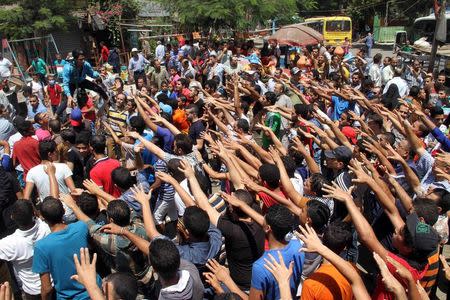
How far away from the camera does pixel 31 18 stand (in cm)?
2003

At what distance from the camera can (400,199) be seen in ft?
13.4

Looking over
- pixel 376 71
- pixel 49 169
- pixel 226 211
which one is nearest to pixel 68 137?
pixel 49 169

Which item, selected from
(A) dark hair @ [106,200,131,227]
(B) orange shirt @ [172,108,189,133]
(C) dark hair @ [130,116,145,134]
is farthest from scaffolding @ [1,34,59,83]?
(A) dark hair @ [106,200,131,227]

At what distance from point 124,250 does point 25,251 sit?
2.97 ft

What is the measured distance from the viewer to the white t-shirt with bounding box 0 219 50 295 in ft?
12.1

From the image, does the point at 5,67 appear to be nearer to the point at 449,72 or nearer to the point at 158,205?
the point at 158,205

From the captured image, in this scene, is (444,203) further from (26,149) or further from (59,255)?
(26,149)

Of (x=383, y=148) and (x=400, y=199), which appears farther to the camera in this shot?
(x=383, y=148)

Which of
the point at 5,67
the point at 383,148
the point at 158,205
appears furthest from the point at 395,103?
the point at 5,67

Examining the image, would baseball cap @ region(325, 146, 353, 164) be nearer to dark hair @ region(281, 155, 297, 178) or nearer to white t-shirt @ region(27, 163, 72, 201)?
dark hair @ region(281, 155, 297, 178)

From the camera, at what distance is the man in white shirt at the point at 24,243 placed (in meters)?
3.69

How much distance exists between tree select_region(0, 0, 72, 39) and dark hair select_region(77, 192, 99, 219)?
18.0 meters

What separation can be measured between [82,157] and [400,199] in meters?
4.00

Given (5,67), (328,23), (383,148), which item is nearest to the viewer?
(383,148)
